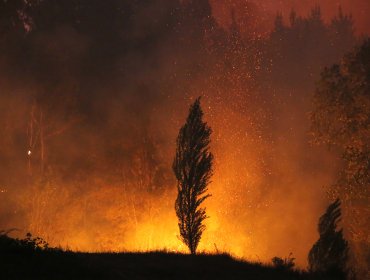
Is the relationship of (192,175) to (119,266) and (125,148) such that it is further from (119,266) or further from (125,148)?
(125,148)

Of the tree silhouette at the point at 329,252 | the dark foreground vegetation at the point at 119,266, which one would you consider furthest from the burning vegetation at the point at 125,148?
the dark foreground vegetation at the point at 119,266

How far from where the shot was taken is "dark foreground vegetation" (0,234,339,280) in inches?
352

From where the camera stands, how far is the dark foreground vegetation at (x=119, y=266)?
352 inches

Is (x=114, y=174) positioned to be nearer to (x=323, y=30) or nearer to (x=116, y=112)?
(x=116, y=112)

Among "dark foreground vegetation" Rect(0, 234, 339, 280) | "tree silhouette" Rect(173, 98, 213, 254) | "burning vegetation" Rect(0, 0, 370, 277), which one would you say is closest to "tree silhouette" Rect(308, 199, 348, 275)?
"dark foreground vegetation" Rect(0, 234, 339, 280)

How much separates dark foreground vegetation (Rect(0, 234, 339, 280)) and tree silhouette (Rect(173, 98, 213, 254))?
11.9 ft

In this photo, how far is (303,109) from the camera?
64.8 metres

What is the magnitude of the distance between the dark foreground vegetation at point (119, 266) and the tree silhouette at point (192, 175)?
11.9ft

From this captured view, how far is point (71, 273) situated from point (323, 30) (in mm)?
111507

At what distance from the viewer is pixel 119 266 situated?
11391 millimetres

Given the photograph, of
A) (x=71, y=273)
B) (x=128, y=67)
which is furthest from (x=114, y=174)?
(x=71, y=273)

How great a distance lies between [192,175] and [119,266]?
7.75 metres

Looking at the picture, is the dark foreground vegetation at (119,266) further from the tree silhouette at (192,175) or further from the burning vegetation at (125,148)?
the burning vegetation at (125,148)

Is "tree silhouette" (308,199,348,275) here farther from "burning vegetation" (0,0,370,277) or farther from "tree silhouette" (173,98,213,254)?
"burning vegetation" (0,0,370,277)
